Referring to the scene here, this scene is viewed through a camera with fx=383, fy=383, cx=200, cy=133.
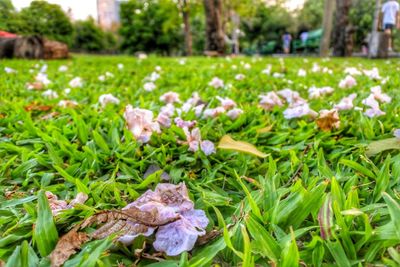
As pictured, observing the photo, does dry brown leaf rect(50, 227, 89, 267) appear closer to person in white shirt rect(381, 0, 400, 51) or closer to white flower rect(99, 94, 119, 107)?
white flower rect(99, 94, 119, 107)

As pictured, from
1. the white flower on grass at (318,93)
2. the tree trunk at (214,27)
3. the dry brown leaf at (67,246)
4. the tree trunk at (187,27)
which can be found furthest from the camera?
the tree trunk at (187,27)

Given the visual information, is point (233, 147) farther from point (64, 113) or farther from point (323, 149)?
point (64, 113)

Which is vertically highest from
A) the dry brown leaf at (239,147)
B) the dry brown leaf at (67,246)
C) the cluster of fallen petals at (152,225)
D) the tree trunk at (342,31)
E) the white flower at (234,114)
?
the tree trunk at (342,31)

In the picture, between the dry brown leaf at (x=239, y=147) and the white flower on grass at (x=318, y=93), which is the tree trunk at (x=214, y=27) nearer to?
the white flower on grass at (x=318, y=93)

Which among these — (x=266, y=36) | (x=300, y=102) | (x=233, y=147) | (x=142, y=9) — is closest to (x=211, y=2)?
(x=300, y=102)

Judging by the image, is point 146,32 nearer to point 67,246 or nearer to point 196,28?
point 196,28

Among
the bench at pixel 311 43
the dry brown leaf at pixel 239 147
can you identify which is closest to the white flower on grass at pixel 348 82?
the dry brown leaf at pixel 239 147
